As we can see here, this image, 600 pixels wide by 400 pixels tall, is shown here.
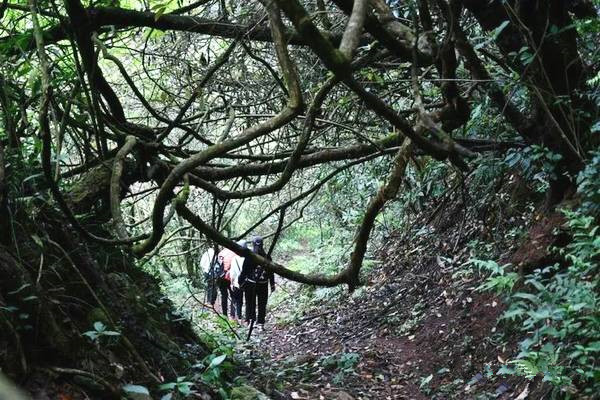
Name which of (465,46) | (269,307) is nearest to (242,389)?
(465,46)

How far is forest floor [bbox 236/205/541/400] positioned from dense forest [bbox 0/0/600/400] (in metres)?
0.04

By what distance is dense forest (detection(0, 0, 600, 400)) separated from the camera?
2881 mm

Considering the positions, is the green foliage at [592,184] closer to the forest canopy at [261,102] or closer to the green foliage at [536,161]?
the forest canopy at [261,102]

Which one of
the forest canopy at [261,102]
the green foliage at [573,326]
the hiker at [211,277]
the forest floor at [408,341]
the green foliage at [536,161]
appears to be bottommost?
the forest floor at [408,341]

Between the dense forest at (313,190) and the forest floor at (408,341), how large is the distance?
4cm

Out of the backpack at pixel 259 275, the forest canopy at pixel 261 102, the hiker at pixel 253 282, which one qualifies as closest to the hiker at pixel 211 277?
the forest canopy at pixel 261 102

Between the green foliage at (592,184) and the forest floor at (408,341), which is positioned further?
the forest floor at (408,341)

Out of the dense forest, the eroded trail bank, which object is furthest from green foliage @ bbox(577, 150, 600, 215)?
the eroded trail bank

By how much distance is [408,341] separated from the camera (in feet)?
22.6

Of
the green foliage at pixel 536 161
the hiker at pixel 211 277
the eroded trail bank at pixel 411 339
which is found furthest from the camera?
the eroded trail bank at pixel 411 339

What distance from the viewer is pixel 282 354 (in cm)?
838

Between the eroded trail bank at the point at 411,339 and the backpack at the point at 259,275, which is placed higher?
the backpack at the point at 259,275

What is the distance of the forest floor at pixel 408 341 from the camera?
17.3ft

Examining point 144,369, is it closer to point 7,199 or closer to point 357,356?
point 7,199
